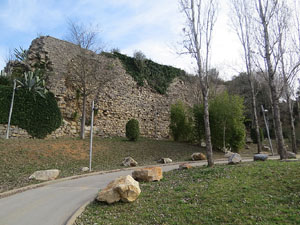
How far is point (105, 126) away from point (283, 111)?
71.0ft

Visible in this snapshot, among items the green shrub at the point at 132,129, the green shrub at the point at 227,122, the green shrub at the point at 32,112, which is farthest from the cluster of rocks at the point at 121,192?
the green shrub at the point at 227,122

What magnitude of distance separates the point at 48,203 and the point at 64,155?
537cm

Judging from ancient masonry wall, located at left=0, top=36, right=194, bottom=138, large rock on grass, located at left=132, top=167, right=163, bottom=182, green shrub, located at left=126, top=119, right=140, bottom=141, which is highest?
ancient masonry wall, located at left=0, top=36, right=194, bottom=138

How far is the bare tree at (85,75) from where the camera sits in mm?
13398

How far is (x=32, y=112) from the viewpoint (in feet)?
37.9

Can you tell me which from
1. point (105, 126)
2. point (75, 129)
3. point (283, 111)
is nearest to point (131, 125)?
point (105, 126)

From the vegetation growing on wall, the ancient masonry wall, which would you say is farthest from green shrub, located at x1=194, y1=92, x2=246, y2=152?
the vegetation growing on wall

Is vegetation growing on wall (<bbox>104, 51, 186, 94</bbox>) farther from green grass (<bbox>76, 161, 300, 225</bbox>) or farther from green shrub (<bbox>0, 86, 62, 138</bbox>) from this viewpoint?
green grass (<bbox>76, 161, 300, 225</bbox>)

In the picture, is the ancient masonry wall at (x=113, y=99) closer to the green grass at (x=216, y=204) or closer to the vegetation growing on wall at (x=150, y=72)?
the vegetation growing on wall at (x=150, y=72)

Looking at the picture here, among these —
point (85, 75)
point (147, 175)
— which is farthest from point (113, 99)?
point (147, 175)

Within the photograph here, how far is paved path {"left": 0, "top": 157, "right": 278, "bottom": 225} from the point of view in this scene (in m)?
3.96

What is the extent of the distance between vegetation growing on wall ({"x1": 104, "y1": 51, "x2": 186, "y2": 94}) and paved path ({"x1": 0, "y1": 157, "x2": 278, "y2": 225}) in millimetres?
12814

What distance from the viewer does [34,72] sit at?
12.7m

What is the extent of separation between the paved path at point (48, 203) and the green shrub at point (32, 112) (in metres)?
5.91
